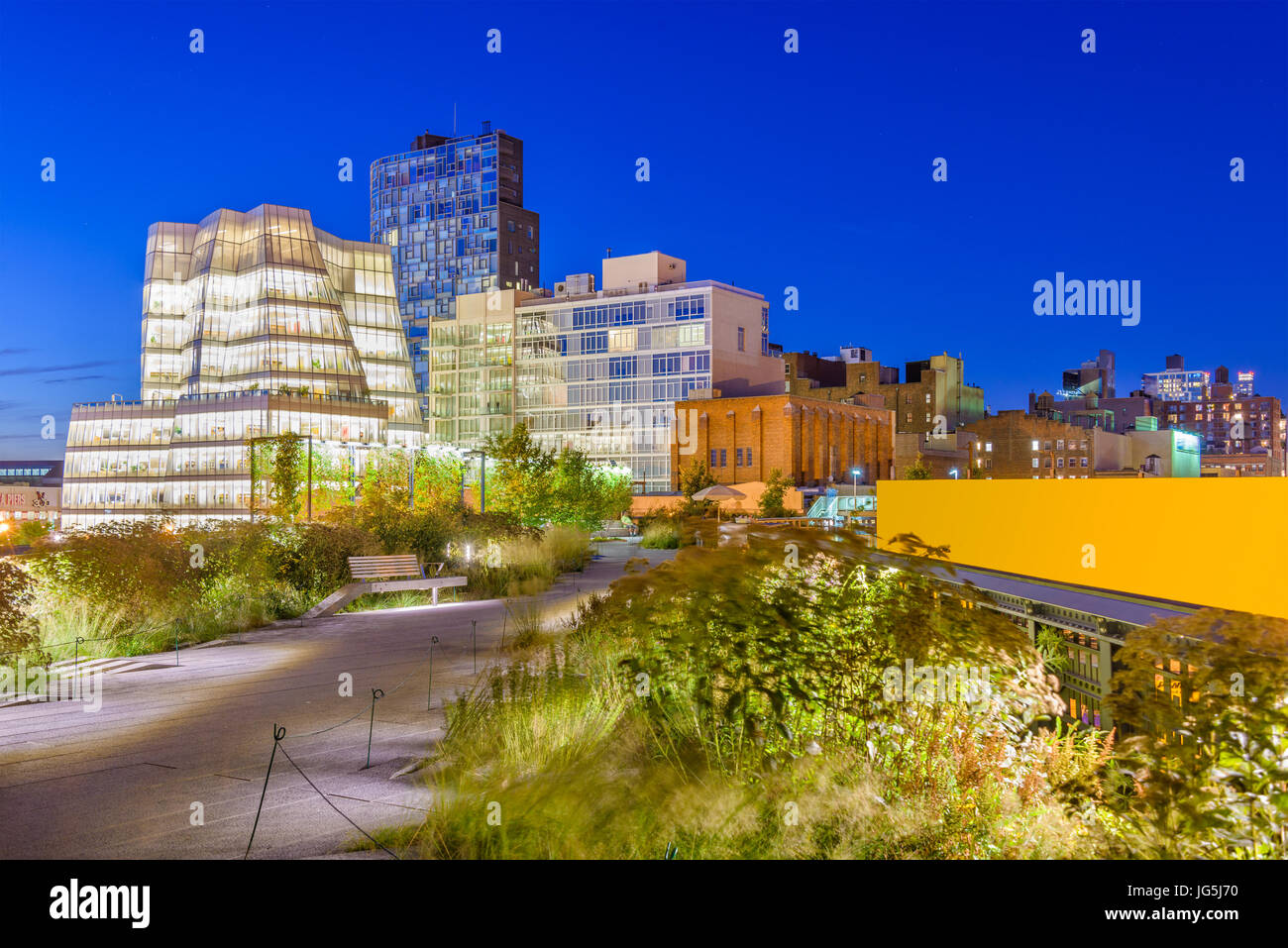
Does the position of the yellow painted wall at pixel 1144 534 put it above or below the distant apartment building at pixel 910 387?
below

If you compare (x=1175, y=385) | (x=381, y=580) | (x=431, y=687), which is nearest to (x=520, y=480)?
(x=381, y=580)

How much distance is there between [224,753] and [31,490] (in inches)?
4444

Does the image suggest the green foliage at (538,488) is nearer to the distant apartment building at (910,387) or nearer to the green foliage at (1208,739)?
the green foliage at (1208,739)

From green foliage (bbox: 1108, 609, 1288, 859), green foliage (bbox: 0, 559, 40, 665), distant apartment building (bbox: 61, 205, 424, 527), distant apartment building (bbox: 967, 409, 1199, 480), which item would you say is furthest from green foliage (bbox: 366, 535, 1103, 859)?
distant apartment building (bbox: 967, 409, 1199, 480)

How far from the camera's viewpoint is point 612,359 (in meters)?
89.7

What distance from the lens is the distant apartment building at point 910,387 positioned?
119m

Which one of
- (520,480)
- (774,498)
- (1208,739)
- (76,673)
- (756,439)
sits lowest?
(774,498)

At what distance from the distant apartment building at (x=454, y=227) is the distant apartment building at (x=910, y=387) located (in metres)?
53.8

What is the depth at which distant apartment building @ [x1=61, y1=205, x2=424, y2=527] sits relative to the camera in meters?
68.9

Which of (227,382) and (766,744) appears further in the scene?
(227,382)

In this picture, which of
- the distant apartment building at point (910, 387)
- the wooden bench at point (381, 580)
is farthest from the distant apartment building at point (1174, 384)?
the wooden bench at point (381, 580)

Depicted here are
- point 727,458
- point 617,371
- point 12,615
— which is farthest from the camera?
point 617,371

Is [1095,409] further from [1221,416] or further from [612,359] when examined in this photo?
[612,359]

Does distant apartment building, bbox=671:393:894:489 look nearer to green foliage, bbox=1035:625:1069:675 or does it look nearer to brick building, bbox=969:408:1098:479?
brick building, bbox=969:408:1098:479
